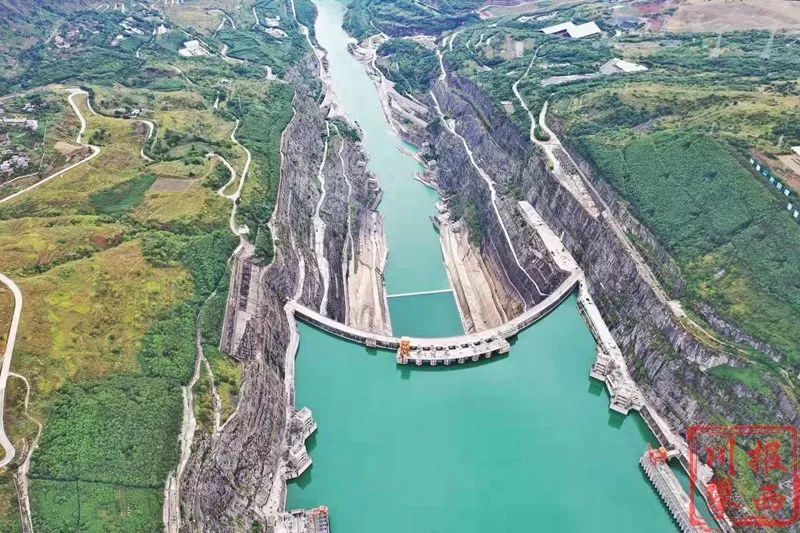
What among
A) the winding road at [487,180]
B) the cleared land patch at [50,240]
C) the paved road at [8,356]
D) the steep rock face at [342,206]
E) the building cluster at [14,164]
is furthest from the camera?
the winding road at [487,180]

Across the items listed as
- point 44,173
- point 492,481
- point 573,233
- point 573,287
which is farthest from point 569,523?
point 44,173

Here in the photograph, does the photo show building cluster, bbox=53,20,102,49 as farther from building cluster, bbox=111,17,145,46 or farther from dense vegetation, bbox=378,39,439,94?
dense vegetation, bbox=378,39,439,94

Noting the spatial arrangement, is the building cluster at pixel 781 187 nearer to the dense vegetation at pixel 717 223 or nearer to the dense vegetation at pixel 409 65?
the dense vegetation at pixel 717 223

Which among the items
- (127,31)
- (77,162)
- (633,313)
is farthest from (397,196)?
(127,31)

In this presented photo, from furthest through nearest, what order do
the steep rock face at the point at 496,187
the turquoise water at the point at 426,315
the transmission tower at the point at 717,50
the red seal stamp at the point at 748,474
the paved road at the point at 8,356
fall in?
the transmission tower at the point at 717,50
the steep rock face at the point at 496,187
the turquoise water at the point at 426,315
the red seal stamp at the point at 748,474
the paved road at the point at 8,356

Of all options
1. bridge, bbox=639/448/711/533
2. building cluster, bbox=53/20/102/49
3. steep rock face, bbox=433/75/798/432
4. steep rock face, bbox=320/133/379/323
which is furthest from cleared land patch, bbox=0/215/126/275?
building cluster, bbox=53/20/102/49

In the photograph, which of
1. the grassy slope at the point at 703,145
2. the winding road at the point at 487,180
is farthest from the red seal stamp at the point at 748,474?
the winding road at the point at 487,180
